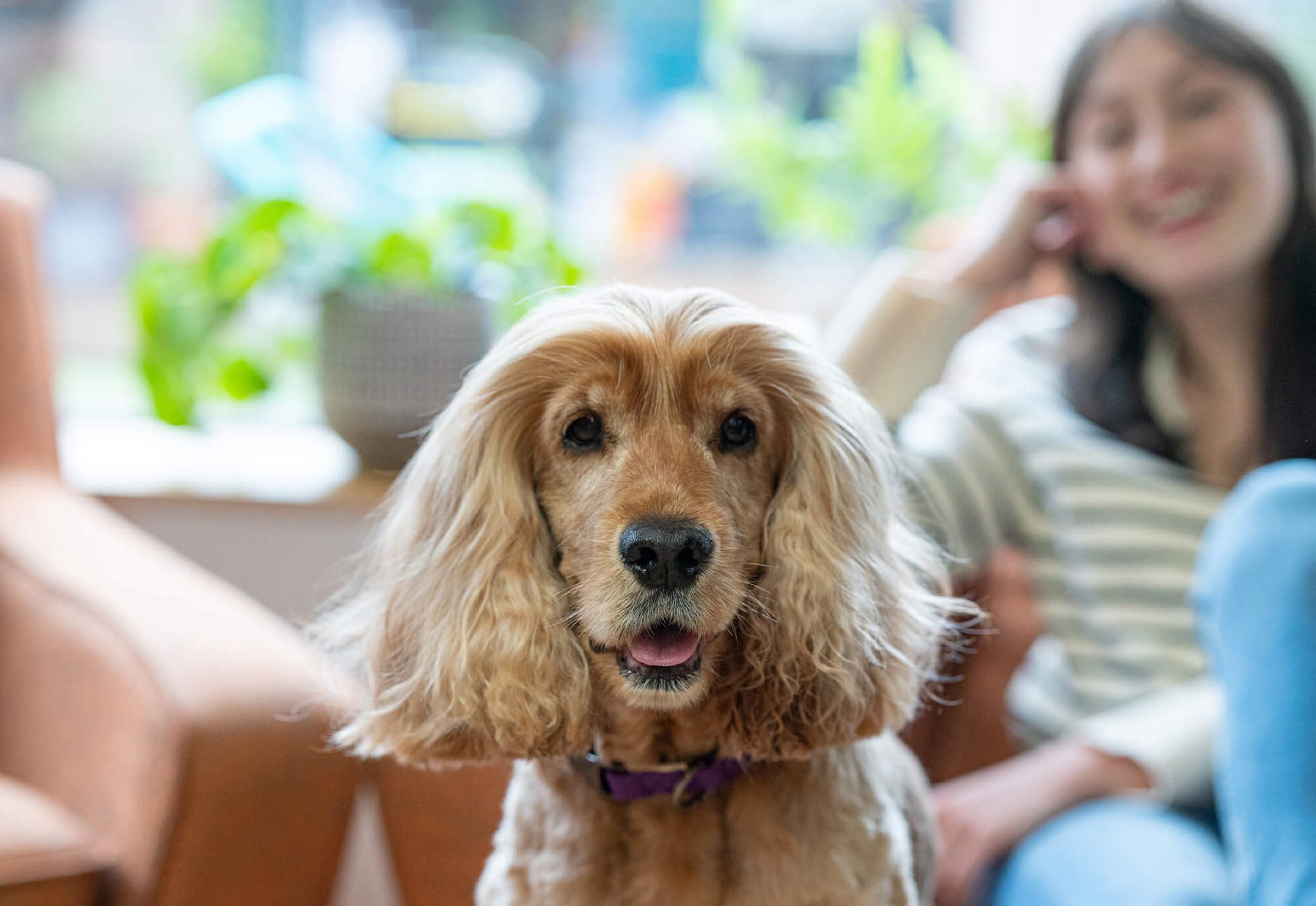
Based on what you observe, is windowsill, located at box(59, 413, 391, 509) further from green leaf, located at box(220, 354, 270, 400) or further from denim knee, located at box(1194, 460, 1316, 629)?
denim knee, located at box(1194, 460, 1316, 629)

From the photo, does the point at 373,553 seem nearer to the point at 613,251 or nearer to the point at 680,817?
the point at 680,817

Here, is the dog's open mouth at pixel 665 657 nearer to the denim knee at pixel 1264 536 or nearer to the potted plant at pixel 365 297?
the denim knee at pixel 1264 536

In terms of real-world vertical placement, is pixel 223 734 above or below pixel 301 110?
below

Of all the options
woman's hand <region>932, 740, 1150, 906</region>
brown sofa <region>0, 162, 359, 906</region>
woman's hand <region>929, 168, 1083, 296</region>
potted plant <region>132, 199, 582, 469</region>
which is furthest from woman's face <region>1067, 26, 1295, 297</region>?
brown sofa <region>0, 162, 359, 906</region>

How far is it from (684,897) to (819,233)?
1708mm

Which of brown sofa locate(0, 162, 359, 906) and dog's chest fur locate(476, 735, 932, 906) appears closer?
dog's chest fur locate(476, 735, 932, 906)

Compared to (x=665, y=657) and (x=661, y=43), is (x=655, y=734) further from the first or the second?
(x=661, y=43)

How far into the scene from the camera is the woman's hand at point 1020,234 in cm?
155

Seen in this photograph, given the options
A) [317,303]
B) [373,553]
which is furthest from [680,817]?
[317,303]

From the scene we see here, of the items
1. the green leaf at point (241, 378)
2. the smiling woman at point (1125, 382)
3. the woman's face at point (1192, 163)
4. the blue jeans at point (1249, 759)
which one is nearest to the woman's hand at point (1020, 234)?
the smiling woman at point (1125, 382)

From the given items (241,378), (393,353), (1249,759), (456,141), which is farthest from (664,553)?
(456,141)

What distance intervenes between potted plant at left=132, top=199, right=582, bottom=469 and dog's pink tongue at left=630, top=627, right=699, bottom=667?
1052 millimetres

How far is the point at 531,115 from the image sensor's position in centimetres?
240

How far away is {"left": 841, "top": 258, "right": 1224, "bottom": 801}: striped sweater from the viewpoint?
141cm
